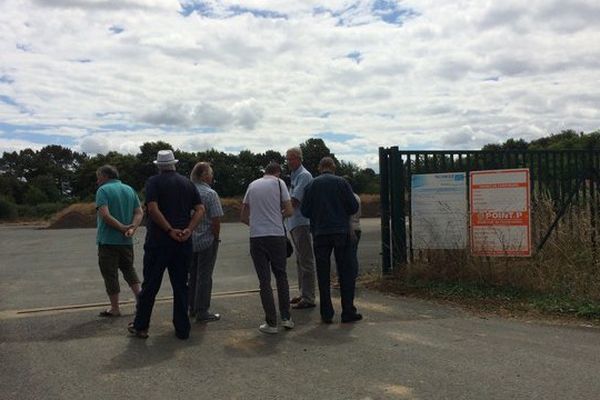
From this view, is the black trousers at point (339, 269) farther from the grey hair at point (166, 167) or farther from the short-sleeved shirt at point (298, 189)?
the grey hair at point (166, 167)

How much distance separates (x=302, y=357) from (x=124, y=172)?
65.6 m

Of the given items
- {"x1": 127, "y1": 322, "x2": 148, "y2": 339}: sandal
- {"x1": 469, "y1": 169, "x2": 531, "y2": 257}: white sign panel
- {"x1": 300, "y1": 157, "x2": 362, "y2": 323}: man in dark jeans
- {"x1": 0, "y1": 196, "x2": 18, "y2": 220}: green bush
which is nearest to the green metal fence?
{"x1": 469, "y1": 169, "x2": 531, "y2": 257}: white sign panel

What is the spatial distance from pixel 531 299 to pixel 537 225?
1.49m

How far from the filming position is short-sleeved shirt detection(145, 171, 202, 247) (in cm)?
605

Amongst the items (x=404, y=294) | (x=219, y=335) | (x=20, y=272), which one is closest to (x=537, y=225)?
(x=404, y=294)

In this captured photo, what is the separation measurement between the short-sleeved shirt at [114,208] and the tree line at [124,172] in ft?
132

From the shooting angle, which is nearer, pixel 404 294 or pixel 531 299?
pixel 531 299

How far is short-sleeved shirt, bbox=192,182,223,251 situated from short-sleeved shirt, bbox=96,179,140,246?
90cm

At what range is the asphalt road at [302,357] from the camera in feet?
15.1

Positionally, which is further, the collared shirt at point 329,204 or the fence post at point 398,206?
the fence post at point 398,206

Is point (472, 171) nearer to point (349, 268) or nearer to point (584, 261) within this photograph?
point (584, 261)

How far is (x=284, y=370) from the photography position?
510 centimetres

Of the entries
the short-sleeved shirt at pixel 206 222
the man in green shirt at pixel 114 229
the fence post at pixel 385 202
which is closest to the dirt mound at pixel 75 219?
the fence post at pixel 385 202

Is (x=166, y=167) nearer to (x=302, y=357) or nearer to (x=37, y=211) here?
(x=302, y=357)
